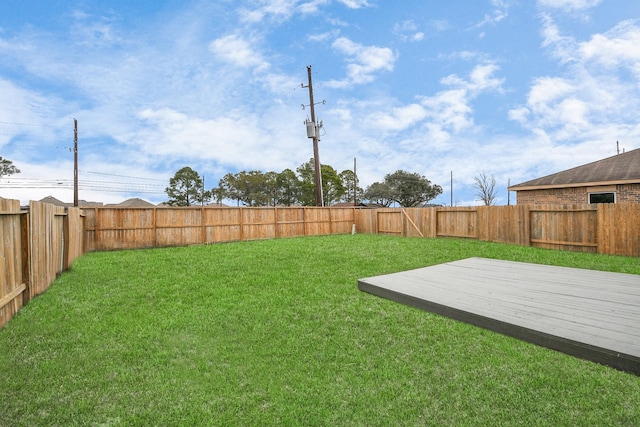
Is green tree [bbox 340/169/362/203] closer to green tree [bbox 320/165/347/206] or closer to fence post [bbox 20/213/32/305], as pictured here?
green tree [bbox 320/165/347/206]

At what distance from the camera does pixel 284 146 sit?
24.5 m

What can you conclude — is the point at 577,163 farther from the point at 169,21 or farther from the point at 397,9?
the point at 169,21

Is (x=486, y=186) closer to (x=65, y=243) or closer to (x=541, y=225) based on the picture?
(x=541, y=225)

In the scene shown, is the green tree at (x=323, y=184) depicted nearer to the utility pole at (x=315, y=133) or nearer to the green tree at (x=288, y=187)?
the green tree at (x=288, y=187)

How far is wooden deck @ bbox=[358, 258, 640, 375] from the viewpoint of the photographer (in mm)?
2154

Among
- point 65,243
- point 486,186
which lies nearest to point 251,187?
point 486,186

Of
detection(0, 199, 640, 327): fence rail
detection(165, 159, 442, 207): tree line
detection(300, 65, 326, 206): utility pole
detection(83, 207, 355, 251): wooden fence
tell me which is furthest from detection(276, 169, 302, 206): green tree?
detection(83, 207, 355, 251): wooden fence

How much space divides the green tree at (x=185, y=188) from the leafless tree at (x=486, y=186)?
103 ft

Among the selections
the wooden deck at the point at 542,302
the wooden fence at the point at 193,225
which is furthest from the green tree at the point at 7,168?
the wooden deck at the point at 542,302

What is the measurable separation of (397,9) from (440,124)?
9.57 meters

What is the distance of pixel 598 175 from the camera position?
11.8 m

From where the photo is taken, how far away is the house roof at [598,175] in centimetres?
1095

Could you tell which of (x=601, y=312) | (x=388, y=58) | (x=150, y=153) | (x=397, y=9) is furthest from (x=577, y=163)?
(x=150, y=153)

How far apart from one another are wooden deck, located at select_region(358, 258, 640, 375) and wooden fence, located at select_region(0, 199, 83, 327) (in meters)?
4.31
